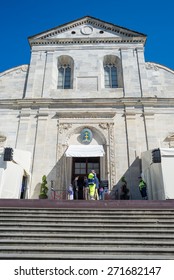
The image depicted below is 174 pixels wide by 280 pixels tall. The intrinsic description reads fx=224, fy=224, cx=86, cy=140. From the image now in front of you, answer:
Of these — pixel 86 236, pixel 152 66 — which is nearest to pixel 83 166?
pixel 86 236

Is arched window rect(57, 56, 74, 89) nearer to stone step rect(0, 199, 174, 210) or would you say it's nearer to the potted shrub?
the potted shrub

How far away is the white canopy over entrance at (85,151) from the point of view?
13.5m

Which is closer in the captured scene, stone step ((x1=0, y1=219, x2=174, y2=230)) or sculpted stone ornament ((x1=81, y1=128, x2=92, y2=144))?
stone step ((x1=0, y1=219, x2=174, y2=230))

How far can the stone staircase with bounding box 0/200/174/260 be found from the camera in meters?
5.73

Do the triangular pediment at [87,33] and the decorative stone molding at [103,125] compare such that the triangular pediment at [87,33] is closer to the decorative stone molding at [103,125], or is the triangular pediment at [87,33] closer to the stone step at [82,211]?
the decorative stone molding at [103,125]

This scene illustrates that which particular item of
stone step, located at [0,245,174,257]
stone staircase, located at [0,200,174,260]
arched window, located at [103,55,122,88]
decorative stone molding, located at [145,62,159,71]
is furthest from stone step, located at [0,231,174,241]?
decorative stone molding, located at [145,62,159,71]

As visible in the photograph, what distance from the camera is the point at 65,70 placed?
18.9 m

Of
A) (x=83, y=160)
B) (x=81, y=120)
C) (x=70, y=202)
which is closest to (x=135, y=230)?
(x=70, y=202)

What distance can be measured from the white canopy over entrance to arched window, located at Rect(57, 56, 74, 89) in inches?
234

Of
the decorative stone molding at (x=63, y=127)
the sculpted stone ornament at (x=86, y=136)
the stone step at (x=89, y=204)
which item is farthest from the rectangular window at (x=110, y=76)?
the stone step at (x=89, y=204)

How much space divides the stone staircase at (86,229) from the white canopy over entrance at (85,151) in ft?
16.0

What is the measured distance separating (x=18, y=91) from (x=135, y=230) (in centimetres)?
1411

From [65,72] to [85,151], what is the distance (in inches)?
325
